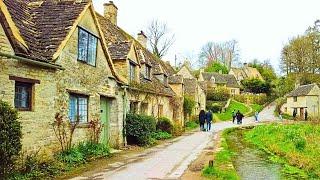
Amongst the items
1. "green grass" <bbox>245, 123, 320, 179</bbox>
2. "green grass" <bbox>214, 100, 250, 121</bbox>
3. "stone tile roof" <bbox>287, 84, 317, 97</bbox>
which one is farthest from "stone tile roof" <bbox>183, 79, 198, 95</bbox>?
"stone tile roof" <bbox>287, 84, 317, 97</bbox>

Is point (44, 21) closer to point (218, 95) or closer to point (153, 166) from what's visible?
point (153, 166)

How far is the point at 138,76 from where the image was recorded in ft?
85.8

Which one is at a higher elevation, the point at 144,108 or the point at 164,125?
the point at 144,108

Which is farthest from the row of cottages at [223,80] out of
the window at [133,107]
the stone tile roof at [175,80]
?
the window at [133,107]

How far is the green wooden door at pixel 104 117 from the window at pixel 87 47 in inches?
101

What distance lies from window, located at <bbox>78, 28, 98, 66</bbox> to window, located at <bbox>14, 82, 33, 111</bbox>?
3964 millimetres

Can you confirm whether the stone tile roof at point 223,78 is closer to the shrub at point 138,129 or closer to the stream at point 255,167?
the stream at point 255,167

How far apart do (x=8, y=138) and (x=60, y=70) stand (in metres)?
4.80

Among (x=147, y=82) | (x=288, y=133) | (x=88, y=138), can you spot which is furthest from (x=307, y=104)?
(x=88, y=138)

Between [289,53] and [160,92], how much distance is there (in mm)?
53706

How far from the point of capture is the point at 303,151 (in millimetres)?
22531

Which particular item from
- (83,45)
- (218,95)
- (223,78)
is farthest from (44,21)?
(223,78)

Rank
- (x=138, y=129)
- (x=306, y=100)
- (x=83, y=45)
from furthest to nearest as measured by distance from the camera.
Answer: (x=306, y=100) < (x=138, y=129) < (x=83, y=45)

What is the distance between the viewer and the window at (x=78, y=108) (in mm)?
16608
